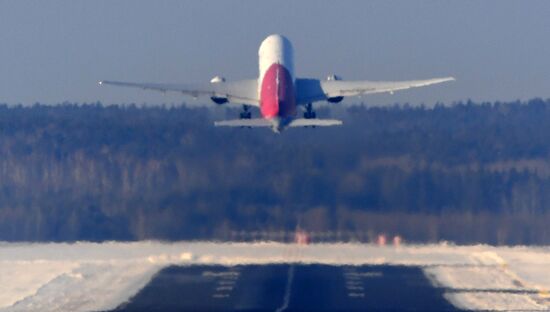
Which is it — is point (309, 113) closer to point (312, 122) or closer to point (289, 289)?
point (312, 122)

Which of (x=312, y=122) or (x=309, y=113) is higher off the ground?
(x=309, y=113)

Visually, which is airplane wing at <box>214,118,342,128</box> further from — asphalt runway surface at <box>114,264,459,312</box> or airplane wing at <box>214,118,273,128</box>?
asphalt runway surface at <box>114,264,459,312</box>

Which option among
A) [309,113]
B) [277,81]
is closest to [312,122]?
[277,81]

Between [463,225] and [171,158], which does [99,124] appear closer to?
[171,158]

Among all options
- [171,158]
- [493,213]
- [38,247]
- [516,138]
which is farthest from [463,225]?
[38,247]

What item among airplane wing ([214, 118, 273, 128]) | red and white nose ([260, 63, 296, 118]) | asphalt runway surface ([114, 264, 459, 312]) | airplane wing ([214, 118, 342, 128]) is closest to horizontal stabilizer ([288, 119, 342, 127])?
airplane wing ([214, 118, 342, 128])

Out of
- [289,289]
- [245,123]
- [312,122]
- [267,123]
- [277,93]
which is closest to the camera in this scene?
[289,289]

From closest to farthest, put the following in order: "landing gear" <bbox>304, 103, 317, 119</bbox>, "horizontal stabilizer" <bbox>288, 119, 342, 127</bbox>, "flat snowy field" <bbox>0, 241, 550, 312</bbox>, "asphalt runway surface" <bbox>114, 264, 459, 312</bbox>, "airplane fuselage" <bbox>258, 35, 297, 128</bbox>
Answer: "asphalt runway surface" <bbox>114, 264, 459, 312</bbox> < "flat snowy field" <bbox>0, 241, 550, 312</bbox> < "horizontal stabilizer" <bbox>288, 119, 342, 127</bbox> < "airplane fuselage" <bbox>258, 35, 297, 128</bbox> < "landing gear" <bbox>304, 103, 317, 119</bbox>
